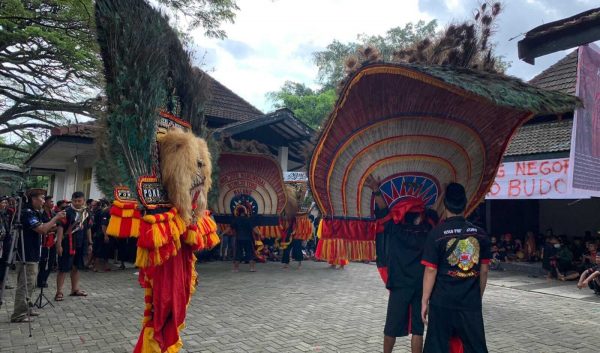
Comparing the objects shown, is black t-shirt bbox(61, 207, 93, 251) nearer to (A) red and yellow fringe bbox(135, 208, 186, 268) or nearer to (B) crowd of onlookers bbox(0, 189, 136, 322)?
(B) crowd of onlookers bbox(0, 189, 136, 322)

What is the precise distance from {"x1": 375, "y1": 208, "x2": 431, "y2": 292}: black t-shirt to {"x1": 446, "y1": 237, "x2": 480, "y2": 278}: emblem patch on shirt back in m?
0.44

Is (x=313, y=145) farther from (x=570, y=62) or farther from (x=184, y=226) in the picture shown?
(x=570, y=62)

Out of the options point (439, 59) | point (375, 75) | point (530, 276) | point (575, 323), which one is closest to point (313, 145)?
point (375, 75)

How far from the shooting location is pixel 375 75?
10.7ft

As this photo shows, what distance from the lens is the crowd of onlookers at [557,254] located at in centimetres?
926

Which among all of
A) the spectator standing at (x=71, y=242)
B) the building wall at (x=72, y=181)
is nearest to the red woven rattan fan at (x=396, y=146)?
the spectator standing at (x=71, y=242)

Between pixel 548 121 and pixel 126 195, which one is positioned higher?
pixel 548 121

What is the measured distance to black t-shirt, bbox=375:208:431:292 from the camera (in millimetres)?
3527

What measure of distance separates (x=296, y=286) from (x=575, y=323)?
473 cm

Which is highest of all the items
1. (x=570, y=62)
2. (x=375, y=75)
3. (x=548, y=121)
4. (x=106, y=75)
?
(x=570, y=62)

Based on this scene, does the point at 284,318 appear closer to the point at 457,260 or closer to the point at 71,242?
the point at 457,260

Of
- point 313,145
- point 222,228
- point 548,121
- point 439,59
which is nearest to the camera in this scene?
point 439,59

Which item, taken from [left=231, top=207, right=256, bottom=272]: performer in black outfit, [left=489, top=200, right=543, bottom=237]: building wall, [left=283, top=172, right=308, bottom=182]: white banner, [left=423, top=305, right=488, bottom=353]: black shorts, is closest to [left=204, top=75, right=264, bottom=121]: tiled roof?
[left=283, top=172, right=308, bottom=182]: white banner

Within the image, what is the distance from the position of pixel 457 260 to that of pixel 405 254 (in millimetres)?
541
